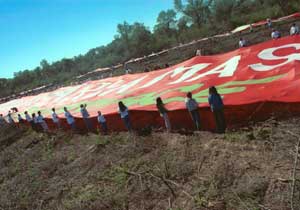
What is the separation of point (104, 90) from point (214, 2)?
3176 inches

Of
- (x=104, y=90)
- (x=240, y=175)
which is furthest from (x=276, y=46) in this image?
(x=104, y=90)

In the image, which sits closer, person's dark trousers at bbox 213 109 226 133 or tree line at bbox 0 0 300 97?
person's dark trousers at bbox 213 109 226 133

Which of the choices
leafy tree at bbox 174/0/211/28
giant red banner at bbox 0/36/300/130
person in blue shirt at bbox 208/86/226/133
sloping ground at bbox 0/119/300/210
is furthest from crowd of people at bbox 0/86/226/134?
leafy tree at bbox 174/0/211/28

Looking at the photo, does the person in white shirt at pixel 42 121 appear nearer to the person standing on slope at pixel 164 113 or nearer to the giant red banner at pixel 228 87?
the giant red banner at pixel 228 87

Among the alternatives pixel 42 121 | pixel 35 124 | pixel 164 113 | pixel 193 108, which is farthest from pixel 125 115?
pixel 35 124

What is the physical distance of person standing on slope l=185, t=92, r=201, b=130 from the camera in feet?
38.6

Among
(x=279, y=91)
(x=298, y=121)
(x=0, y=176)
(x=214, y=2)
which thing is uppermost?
(x=214, y=2)

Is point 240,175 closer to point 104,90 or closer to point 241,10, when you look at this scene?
point 104,90

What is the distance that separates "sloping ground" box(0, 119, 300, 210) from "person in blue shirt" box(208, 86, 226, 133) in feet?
1.35

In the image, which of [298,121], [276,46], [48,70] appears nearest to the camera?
[298,121]

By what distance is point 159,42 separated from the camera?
89875 mm

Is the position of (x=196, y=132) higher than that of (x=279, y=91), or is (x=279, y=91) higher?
(x=279, y=91)

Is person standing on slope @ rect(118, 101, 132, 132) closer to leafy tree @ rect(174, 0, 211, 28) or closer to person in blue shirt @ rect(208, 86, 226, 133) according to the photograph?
person in blue shirt @ rect(208, 86, 226, 133)

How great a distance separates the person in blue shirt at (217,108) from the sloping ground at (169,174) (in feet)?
1.35
